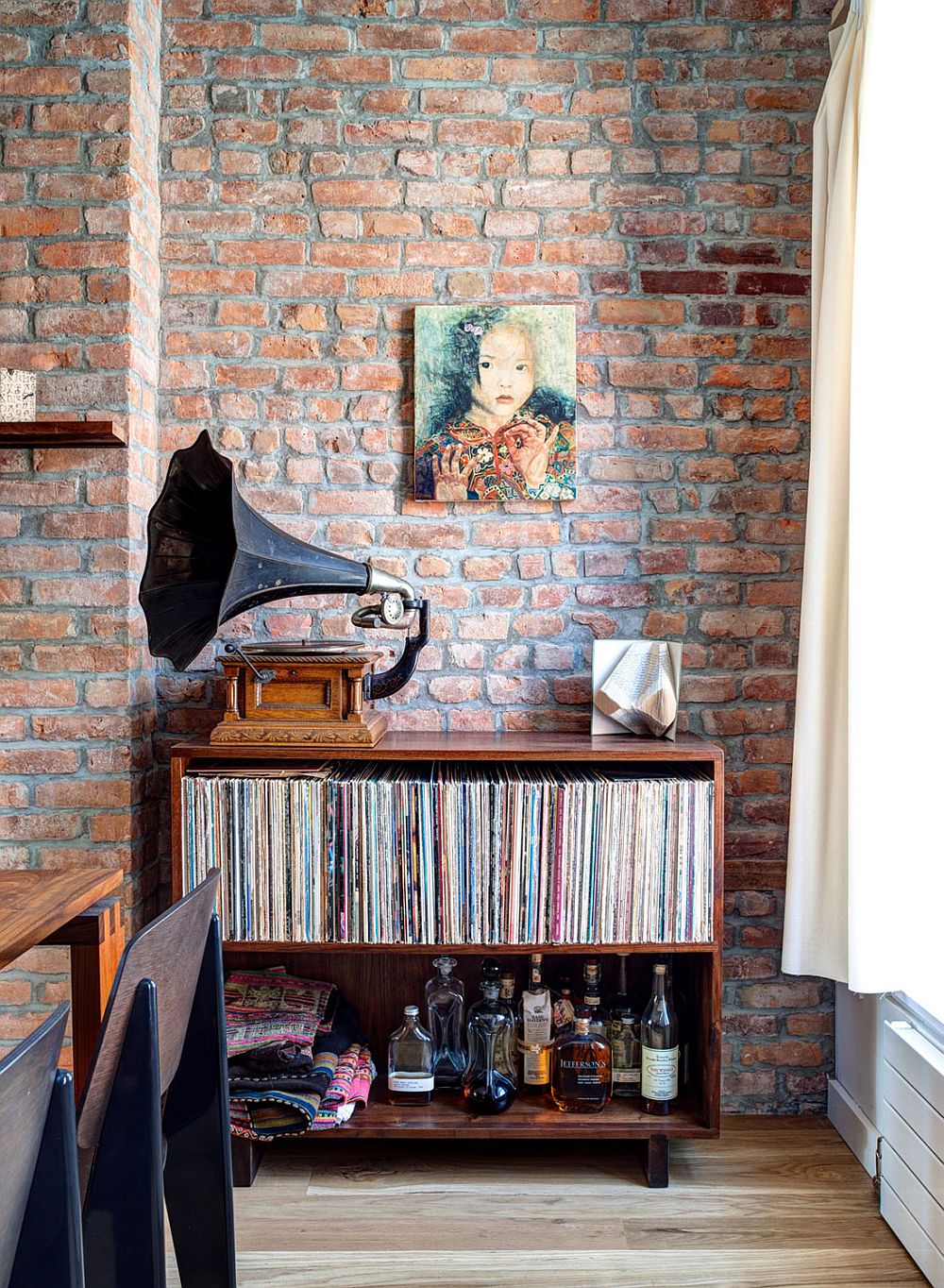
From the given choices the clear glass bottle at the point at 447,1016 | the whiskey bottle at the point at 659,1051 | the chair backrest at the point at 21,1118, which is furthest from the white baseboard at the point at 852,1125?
the chair backrest at the point at 21,1118

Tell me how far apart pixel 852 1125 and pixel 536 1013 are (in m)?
0.73

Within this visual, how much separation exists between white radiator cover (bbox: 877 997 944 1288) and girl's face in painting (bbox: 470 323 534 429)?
1.53m

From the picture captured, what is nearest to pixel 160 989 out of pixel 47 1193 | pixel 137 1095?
pixel 137 1095

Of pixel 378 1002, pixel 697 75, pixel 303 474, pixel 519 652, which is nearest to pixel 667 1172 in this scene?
pixel 378 1002

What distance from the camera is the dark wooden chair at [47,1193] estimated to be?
87cm

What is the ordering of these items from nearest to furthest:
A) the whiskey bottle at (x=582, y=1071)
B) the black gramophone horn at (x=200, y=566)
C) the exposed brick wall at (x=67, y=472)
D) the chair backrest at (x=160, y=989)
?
the chair backrest at (x=160, y=989), the black gramophone horn at (x=200, y=566), the whiskey bottle at (x=582, y=1071), the exposed brick wall at (x=67, y=472)

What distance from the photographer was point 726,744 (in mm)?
2461

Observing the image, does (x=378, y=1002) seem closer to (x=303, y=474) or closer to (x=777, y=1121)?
(x=777, y=1121)

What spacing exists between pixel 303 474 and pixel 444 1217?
5.34 feet

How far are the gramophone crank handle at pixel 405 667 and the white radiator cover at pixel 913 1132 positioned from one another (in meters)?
1.21

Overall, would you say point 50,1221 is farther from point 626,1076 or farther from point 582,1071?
point 626,1076

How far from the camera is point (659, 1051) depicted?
2.16 metres

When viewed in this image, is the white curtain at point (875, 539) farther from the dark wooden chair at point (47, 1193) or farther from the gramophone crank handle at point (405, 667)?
the dark wooden chair at point (47, 1193)

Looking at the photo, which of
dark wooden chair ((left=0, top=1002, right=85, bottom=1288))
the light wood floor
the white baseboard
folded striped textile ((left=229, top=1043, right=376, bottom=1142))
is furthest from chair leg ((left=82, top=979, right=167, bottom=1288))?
the white baseboard
